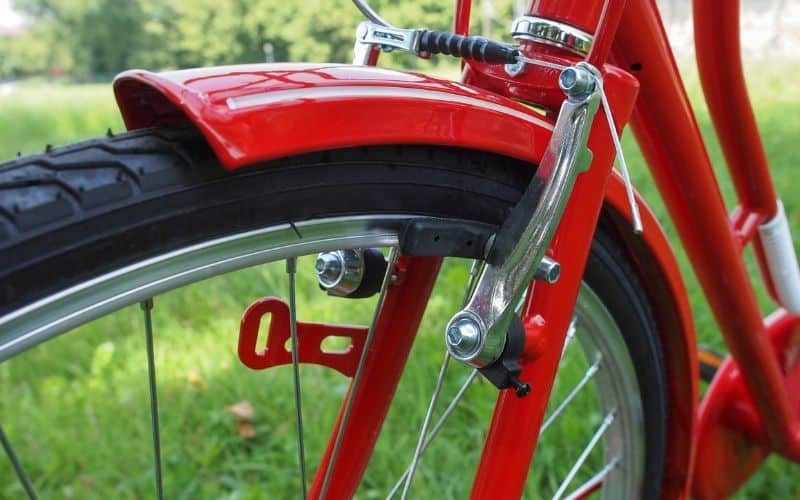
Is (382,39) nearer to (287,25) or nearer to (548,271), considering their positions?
(548,271)

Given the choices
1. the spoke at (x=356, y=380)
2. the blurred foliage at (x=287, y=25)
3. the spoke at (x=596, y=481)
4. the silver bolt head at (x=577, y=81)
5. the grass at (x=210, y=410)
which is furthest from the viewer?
the grass at (x=210, y=410)

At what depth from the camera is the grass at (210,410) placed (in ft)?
4.47

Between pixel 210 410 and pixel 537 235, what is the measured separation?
3.80 ft

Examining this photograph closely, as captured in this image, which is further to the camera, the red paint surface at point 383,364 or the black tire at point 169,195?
the red paint surface at point 383,364

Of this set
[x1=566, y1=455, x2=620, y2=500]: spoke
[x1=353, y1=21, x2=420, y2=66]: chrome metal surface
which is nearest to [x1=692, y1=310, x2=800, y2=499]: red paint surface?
[x1=566, y1=455, x2=620, y2=500]: spoke

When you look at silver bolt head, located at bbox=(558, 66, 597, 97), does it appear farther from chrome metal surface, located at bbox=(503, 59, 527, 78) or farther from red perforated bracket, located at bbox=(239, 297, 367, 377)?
red perforated bracket, located at bbox=(239, 297, 367, 377)

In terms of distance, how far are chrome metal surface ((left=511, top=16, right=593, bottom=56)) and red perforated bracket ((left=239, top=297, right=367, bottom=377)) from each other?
0.90ft

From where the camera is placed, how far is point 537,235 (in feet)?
1.77

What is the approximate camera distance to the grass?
1.36m

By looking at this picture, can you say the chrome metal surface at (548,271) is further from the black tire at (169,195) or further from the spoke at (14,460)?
the spoke at (14,460)

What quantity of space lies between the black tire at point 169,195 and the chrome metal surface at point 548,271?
0.19ft

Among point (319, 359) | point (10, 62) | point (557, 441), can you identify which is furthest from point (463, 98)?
point (10, 62)

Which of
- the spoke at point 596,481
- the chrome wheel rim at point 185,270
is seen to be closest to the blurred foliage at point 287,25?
the chrome wheel rim at point 185,270

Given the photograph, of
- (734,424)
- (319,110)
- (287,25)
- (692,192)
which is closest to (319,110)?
(319,110)
